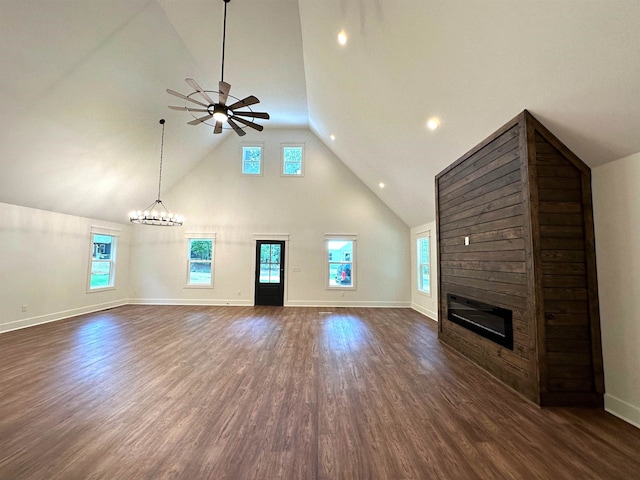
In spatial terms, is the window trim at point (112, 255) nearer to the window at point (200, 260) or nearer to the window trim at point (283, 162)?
the window at point (200, 260)

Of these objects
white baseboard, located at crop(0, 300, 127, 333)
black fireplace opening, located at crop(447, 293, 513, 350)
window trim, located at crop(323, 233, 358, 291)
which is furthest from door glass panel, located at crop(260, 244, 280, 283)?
black fireplace opening, located at crop(447, 293, 513, 350)

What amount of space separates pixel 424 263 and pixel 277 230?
4.15 meters

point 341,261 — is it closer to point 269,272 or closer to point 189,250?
point 269,272

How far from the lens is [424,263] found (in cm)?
697

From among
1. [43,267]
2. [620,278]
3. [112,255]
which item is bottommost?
[43,267]

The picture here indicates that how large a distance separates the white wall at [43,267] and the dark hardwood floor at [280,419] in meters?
1.50

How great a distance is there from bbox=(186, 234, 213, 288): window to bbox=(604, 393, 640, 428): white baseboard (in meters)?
→ 7.93

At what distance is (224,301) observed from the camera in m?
7.80

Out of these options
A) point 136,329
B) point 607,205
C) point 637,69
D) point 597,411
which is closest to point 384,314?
point 597,411

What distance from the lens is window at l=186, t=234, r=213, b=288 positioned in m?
7.92

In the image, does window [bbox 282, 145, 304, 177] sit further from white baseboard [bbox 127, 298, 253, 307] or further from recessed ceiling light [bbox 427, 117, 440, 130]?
recessed ceiling light [bbox 427, 117, 440, 130]

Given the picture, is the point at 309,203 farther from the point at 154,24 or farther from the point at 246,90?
the point at 154,24

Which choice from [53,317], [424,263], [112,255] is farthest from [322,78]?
[53,317]

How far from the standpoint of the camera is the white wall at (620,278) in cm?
225
